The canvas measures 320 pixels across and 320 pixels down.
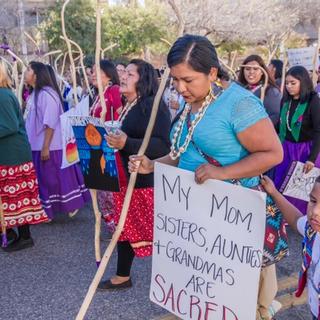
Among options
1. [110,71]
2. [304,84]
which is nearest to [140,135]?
[110,71]

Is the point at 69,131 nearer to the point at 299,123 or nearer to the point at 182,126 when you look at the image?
the point at 182,126

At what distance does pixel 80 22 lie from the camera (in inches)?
883

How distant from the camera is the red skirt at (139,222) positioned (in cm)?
314

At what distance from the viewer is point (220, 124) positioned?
2002 mm

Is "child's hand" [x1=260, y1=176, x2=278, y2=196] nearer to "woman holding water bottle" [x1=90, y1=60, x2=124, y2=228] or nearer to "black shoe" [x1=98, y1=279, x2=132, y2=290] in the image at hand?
"black shoe" [x1=98, y1=279, x2=132, y2=290]

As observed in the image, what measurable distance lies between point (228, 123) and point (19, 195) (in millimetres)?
2601

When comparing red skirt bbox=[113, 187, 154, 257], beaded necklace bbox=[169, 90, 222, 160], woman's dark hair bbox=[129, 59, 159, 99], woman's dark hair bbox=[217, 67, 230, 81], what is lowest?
red skirt bbox=[113, 187, 154, 257]

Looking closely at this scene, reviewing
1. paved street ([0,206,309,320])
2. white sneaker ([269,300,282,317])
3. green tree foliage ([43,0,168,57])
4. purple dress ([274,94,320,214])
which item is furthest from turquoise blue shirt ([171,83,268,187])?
green tree foliage ([43,0,168,57])

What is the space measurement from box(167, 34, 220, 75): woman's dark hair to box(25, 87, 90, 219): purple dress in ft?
8.58

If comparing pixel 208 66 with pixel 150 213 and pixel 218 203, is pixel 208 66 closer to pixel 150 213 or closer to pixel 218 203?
pixel 218 203

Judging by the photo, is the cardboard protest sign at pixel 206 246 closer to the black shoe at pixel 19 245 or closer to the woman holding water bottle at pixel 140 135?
the woman holding water bottle at pixel 140 135

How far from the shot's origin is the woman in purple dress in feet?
14.6

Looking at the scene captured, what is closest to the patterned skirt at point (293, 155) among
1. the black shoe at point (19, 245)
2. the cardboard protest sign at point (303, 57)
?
the cardboard protest sign at point (303, 57)

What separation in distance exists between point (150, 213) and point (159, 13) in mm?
23277
